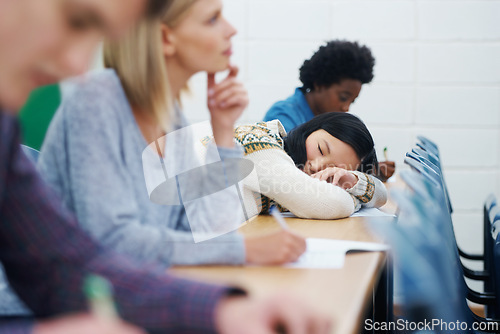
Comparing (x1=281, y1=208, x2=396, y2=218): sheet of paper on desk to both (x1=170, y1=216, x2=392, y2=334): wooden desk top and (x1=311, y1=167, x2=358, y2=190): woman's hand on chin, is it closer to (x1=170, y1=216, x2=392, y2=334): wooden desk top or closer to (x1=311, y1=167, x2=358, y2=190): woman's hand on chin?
(x1=311, y1=167, x2=358, y2=190): woman's hand on chin

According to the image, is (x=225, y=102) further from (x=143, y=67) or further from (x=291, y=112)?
(x=291, y=112)

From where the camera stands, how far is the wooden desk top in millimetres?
660

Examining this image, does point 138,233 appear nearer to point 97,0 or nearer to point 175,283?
point 175,283

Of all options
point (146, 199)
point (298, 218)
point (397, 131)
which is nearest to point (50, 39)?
point (146, 199)

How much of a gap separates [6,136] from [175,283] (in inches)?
7.7

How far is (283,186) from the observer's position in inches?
57.7

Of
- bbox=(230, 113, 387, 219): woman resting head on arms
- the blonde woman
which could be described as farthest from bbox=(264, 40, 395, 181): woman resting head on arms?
the blonde woman

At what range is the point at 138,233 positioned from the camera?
0.78m

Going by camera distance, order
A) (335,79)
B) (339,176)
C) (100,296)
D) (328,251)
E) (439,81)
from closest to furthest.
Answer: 1. (100,296)
2. (328,251)
3. (339,176)
4. (335,79)
5. (439,81)

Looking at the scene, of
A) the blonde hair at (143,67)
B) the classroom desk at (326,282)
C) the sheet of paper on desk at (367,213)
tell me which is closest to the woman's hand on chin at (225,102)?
the blonde hair at (143,67)

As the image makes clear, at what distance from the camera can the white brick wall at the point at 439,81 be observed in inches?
130

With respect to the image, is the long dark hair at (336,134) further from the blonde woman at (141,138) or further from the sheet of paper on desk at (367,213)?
the blonde woman at (141,138)

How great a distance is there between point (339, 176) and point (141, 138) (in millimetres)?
868

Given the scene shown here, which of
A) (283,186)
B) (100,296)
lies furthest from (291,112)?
(100,296)
